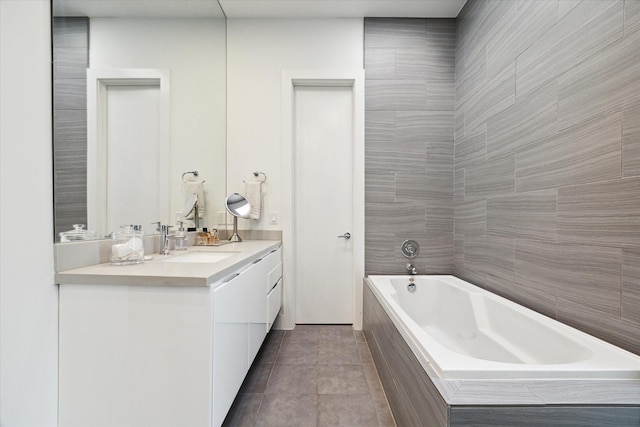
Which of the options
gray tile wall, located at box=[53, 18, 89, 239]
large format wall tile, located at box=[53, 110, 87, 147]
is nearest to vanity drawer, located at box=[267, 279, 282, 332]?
gray tile wall, located at box=[53, 18, 89, 239]

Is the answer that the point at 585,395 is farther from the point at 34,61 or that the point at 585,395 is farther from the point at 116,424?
the point at 34,61

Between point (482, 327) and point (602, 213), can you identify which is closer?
point (602, 213)

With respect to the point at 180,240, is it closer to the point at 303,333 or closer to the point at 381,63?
the point at 303,333

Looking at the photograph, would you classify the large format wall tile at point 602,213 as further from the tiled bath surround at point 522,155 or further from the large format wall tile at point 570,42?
the large format wall tile at point 570,42

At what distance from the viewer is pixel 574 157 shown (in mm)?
1282

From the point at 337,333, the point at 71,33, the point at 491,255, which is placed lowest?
the point at 337,333

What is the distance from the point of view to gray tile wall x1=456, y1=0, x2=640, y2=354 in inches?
42.1

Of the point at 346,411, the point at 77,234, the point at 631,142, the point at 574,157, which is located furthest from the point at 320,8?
the point at 346,411

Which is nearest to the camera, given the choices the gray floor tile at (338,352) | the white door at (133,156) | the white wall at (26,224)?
the white wall at (26,224)

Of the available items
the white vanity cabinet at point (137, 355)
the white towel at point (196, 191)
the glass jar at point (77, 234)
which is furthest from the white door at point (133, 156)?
the white vanity cabinet at point (137, 355)

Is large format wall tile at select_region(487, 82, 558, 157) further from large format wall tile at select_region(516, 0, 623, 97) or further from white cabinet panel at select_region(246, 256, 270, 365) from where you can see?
white cabinet panel at select_region(246, 256, 270, 365)

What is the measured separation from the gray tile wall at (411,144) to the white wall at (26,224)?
81.0 inches

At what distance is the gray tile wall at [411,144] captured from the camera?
8.20ft

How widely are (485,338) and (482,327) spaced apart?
0.09m
